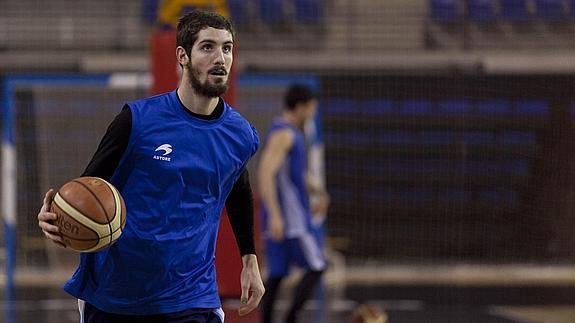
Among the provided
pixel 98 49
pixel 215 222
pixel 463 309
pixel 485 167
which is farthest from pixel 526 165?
pixel 215 222

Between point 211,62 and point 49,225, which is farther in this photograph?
point 211,62

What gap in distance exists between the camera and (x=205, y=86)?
140 inches

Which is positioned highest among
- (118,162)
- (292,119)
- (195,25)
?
(195,25)

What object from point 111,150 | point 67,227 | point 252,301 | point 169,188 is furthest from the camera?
point 252,301

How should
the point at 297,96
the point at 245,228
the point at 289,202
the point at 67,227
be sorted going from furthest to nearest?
the point at 289,202 → the point at 297,96 → the point at 245,228 → the point at 67,227

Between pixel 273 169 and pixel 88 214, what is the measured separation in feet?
12.6

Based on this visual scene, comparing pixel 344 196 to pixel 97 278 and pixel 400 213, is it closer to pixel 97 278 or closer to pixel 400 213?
pixel 400 213

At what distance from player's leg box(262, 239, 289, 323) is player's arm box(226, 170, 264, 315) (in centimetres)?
328

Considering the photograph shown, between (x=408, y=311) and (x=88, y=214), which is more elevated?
(x=88, y=214)

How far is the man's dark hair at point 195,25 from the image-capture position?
3.58 metres

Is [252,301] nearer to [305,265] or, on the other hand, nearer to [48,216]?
[48,216]

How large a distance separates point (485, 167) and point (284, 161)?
5.67 meters

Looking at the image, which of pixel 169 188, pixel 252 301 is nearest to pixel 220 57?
pixel 169 188

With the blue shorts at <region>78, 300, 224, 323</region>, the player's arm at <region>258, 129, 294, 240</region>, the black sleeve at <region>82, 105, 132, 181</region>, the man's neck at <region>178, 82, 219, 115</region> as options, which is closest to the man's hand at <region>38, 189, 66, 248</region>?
the black sleeve at <region>82, 105, 132, 181</region>
